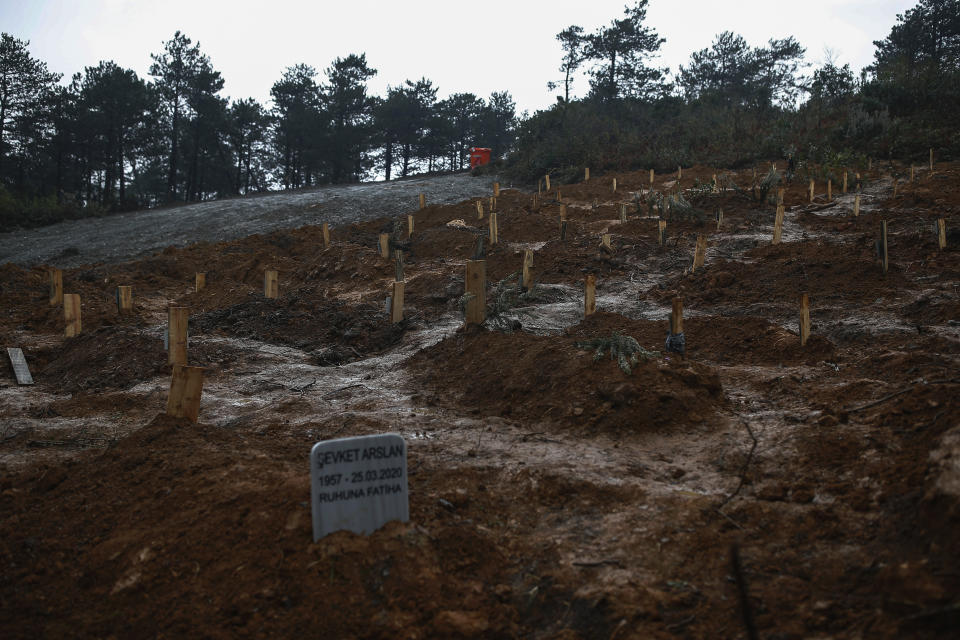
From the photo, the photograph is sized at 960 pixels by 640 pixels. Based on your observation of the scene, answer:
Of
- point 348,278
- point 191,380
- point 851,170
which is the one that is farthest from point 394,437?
point 851,170

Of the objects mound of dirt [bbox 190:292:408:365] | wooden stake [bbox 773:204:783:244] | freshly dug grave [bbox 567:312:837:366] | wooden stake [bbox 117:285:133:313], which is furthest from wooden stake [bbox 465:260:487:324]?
wooden stake [bbox 117:285:133:313]

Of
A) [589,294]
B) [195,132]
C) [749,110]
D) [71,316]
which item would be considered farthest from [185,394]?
[195,132]

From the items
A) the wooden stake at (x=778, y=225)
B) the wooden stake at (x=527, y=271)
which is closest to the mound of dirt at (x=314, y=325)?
the wooden stake at (x=527, y=271)

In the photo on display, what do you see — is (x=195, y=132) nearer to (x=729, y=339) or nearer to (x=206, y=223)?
(x=206, y=223)

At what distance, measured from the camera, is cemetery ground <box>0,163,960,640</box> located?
8.52 ft

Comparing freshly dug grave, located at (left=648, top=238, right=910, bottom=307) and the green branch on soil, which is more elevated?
freshly dug grave, located at (left=648, top=238, right=910, bottom=307)

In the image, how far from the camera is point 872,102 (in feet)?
74.5

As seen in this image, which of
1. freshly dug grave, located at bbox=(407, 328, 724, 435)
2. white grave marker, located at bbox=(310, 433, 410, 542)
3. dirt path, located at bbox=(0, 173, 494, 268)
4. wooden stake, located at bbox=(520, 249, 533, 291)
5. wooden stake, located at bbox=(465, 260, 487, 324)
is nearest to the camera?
white grave marker, located at bbox=(310, 433, 410, 542)

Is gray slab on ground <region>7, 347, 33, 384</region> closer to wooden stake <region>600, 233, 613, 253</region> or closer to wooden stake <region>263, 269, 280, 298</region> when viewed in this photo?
wooden stake <region>263, 269, 280, 298</region>

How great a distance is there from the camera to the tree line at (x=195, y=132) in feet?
111

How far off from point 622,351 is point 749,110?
2886 centimetres

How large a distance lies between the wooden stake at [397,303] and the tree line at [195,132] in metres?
26.5

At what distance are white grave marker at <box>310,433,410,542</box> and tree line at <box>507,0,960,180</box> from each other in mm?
18263

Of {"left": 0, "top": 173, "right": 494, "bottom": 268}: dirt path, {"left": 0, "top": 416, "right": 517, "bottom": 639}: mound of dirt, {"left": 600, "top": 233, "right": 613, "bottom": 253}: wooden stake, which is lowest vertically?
{"left": 0, "top": 416, "right": 517, "bottom": 639}: mound of dirt
